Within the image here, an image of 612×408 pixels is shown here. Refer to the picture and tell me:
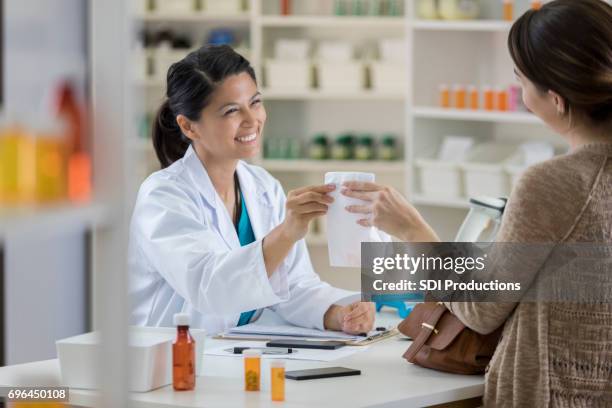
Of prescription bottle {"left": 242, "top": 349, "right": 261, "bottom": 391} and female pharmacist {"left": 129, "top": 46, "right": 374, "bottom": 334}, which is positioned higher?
female pharmacist {"left": 129, "top": 46, "right": 374, "bottom": 334}

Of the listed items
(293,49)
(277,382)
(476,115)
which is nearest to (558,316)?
(277,382)

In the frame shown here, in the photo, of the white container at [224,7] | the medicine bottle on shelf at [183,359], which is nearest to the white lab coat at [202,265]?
the medicine bottle on shelf at [183,359]

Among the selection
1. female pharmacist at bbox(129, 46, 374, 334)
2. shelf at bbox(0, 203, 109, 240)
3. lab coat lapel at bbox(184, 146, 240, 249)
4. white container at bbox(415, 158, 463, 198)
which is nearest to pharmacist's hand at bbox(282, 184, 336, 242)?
female pharmacist at bbox(129, 46, 374, 334)

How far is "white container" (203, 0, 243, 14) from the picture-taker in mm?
5281

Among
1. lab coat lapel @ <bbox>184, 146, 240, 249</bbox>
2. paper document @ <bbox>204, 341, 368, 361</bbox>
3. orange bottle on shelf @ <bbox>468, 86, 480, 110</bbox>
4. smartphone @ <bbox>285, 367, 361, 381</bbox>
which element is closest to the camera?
smartphone @ <bbox>285, 367, 361, 381</bbox>

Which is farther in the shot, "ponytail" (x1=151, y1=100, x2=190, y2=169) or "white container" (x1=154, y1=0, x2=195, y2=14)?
"white container" (x1=154, y1=0, x2=195, y2=14)

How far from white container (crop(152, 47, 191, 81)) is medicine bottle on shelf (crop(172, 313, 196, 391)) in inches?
130

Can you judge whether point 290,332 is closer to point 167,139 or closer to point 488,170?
point 167,139

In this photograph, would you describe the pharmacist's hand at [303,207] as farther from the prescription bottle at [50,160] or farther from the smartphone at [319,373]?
the prescription bottle at [50,160]

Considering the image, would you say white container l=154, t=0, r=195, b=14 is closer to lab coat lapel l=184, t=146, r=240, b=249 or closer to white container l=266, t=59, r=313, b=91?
white container l=266, t=59, r=313, b=91

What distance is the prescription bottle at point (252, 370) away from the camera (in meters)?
2.23

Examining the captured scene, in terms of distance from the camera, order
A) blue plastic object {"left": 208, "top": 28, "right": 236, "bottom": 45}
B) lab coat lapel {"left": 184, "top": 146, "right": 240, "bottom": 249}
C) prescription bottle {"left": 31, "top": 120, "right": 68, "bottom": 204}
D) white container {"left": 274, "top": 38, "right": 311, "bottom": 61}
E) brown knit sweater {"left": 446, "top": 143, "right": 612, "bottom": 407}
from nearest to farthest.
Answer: prescription bottle {"left": 31, "top": 120, "right": 68, "bottom": 204} < brown knit sweater {"left": 446, "top": 143, "right": 612, "bottom": 407} < lab coat lapel {"left": 184, "top": 146, "right": 240, "bottom": 249} < white container {"left": 274, "top": 38, "right": 311, "bottom": 61} < blue plastic object {"left": 208, "top": 28, "right": 236, "bottom": 45}

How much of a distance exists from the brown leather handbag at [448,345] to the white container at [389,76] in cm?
278

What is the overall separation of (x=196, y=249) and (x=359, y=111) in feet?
9.34
